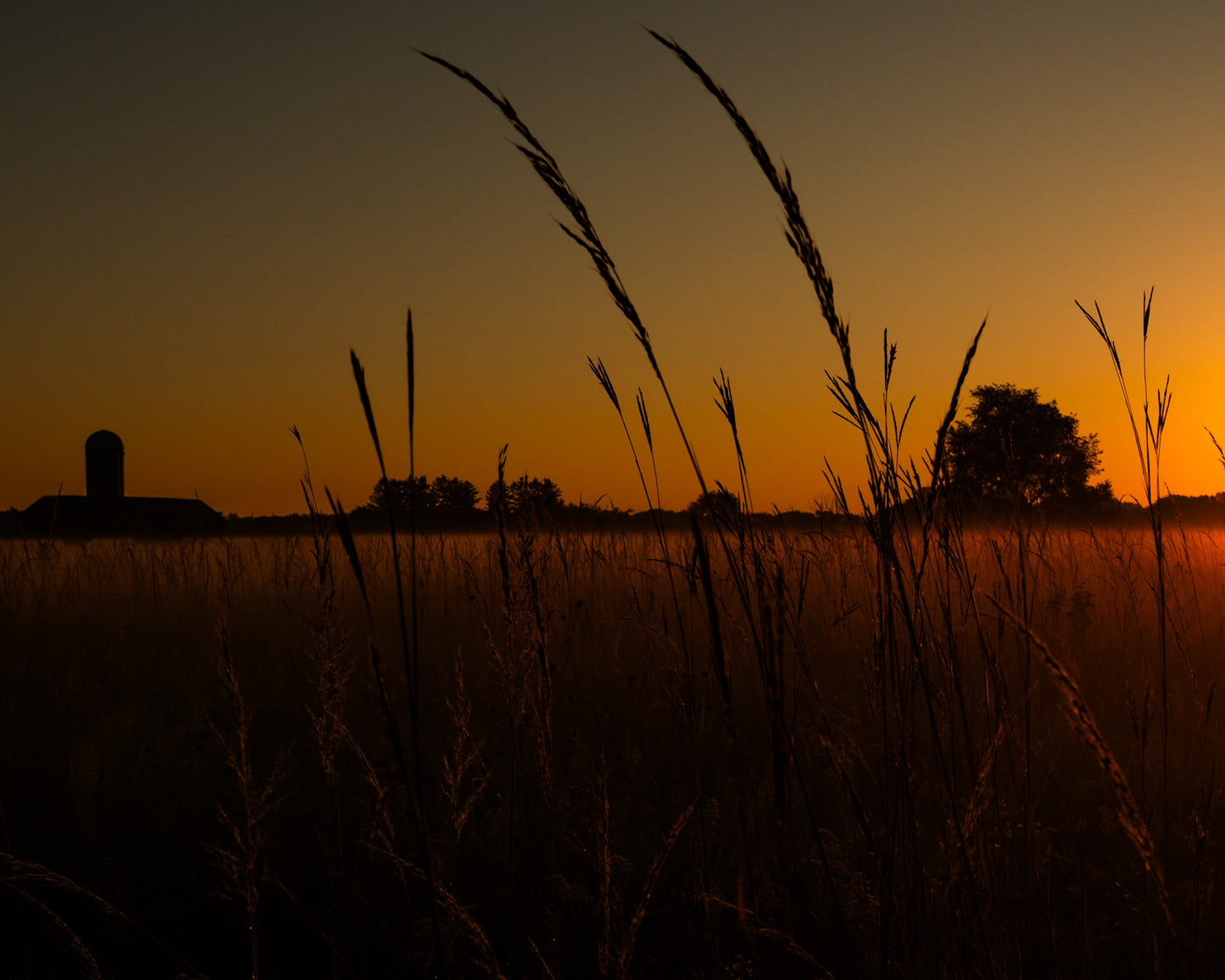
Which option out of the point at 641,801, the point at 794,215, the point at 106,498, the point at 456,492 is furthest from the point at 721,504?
the point at 456,492

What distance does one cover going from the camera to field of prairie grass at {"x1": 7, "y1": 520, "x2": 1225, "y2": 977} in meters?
1.19

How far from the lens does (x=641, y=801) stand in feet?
8.62

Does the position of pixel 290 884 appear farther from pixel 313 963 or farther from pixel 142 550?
pixel 142 550

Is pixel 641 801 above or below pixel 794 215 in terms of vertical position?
below

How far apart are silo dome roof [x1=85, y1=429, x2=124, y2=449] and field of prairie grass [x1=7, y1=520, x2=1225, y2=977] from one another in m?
32.8

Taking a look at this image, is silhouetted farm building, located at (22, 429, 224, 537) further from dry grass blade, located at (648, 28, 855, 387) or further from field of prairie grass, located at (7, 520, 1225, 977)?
dry grass blade, located at (648, 28, 855, 387)

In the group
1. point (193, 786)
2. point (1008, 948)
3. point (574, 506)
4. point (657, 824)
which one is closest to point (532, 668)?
point (1008, 948)

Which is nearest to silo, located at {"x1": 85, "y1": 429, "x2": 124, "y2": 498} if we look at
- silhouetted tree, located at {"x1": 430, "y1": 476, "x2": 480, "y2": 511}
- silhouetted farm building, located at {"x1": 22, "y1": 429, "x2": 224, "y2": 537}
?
silhouetted farm building, located at {"x1": 22, "y1": 429, "x2": 224, "y2": 537}

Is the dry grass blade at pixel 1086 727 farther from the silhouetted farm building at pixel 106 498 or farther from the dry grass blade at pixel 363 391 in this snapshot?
the silhouetted farm building at pixel 106 498

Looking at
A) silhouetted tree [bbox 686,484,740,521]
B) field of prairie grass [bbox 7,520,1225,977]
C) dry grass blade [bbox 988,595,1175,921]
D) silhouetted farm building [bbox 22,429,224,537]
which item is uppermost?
silhouetted farm building [bbox 22,429,224,537]

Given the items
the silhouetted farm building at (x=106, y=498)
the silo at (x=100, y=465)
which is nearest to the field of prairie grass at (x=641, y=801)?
the silhouetted farm building at (x=106, y=498)

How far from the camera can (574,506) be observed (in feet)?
16.8

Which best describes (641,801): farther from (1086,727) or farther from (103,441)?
(103,441)

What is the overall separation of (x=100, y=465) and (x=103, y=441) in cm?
90
